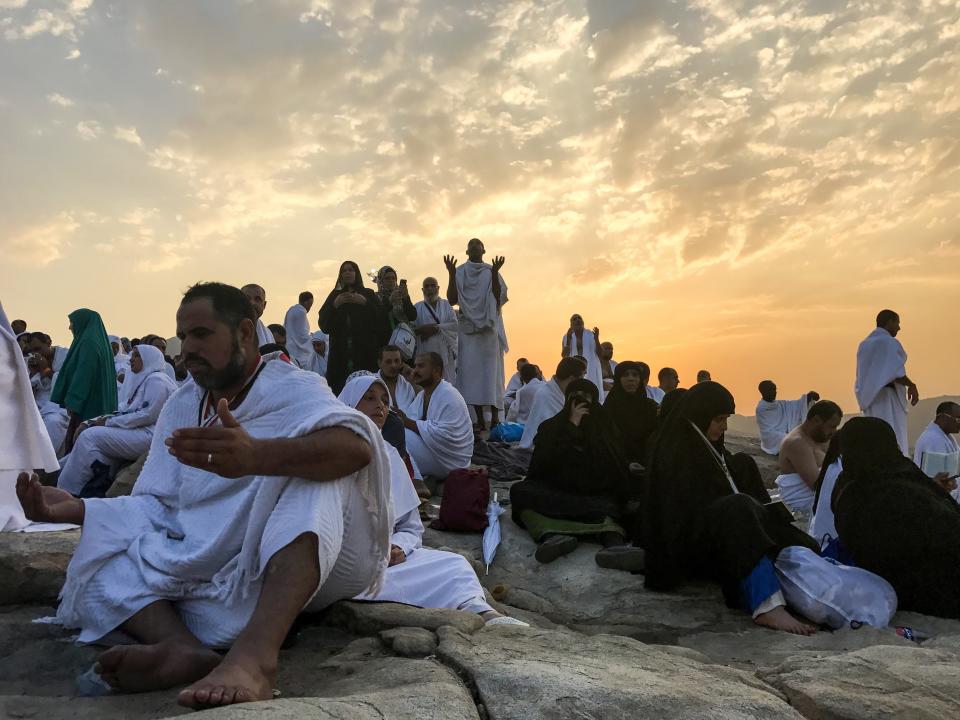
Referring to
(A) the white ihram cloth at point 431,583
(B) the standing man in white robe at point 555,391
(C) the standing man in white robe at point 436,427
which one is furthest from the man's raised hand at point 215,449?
(B) the standing man in white robe at point 555,391

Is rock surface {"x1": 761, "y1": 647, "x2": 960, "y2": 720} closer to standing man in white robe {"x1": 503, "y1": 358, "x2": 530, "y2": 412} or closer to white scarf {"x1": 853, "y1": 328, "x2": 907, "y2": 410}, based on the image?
white scarf {"x1": 853, "y1": 328, "x2": 907, "y2": 410}

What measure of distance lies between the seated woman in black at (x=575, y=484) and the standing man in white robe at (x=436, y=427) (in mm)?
1119

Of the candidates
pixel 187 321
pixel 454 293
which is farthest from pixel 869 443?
pixel 454 293

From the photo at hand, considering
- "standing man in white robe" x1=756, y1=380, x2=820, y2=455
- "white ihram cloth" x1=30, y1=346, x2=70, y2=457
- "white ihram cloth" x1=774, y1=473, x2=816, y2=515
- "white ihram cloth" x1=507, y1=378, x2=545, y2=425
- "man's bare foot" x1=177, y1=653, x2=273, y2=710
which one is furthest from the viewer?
"standing man in white robe" x1=756, y1=380, x2=820, y2=455

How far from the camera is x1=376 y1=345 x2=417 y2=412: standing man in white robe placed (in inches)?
Result: 281

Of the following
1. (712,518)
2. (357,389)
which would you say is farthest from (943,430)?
(357,389)

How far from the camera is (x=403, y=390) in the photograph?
24.8 feet

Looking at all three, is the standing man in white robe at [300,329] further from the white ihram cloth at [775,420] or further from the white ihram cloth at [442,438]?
the white ihram cloth at [775,420]

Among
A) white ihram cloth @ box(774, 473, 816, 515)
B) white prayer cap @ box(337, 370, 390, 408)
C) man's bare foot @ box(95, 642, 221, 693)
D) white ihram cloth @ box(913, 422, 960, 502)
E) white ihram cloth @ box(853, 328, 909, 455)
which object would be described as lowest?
man's bare foot @ box(95, 642, 221, 693)

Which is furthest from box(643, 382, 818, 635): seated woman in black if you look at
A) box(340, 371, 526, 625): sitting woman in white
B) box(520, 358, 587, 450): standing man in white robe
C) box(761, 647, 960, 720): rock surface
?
box(520, 358, 587, 450): standing man in white robe

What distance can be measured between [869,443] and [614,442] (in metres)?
2.12

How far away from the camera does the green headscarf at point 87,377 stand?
7.27 metres

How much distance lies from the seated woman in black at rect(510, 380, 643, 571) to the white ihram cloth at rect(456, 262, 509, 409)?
14.6 ft

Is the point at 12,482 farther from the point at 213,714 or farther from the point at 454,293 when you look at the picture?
the point at 454,293
